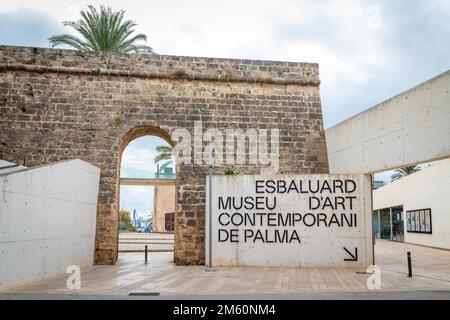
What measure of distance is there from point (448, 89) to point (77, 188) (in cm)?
925

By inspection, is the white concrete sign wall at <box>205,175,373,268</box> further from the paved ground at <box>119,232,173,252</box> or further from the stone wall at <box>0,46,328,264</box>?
the paved ground at <box>119,232,173,252</box>

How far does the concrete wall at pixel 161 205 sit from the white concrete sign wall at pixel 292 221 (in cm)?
2455

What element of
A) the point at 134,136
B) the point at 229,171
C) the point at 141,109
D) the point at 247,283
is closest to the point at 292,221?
the point at 229,171

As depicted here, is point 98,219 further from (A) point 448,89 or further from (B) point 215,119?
(A) point 448,89

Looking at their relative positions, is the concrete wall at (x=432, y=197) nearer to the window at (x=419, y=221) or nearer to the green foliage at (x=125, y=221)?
the window at (x=419, y=221)

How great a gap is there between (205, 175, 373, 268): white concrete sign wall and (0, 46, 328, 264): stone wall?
3.98 ft

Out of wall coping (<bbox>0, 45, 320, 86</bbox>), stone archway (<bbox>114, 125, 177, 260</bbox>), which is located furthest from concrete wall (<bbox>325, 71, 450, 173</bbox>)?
stone archway (<bbox>114, 125, 177, 260</bbox>)

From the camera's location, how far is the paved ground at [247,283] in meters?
7.54

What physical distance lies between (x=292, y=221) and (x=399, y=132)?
369 cm

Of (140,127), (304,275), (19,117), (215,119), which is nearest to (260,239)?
(304,275)

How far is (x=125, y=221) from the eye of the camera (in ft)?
145

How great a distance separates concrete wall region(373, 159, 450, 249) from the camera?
19312 mm

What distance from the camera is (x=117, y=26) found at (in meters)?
20.6
